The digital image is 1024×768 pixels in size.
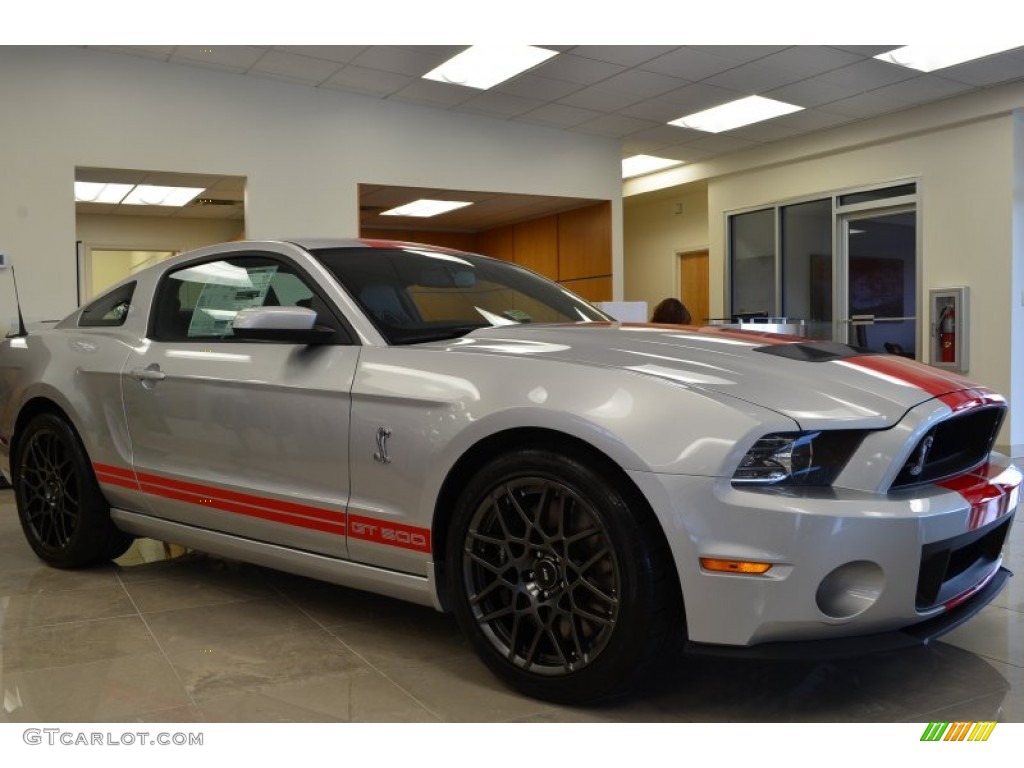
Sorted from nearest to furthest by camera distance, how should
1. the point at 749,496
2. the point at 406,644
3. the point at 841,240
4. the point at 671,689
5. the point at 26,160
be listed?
1. the point at 749,496
2. the point at 671,689
3. the point at 406,644
4. the point at 26,160
5. the point at 841,240

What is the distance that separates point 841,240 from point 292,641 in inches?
360

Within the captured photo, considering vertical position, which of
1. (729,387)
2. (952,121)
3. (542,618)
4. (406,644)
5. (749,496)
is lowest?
(406,644)

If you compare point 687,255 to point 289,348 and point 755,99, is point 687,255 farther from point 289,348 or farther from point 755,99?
point 289,348

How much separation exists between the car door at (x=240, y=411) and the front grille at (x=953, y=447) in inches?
54.5

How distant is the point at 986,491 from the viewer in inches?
81.2

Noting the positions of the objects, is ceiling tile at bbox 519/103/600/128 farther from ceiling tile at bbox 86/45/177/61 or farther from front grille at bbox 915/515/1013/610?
front grille at bbox 915/515/1013/610

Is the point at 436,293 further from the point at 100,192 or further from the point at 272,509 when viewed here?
the point at 100,192

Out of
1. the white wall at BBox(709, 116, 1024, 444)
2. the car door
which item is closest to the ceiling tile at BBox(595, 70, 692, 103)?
the white wall at BBox(709, 116, 1024, 444)

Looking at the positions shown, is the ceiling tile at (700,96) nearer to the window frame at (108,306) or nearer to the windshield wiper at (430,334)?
the window frame at (108,306)

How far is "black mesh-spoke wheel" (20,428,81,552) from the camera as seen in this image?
336 cm

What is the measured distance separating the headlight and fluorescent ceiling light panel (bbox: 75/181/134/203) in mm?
9469

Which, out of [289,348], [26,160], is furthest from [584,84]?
[289,348]

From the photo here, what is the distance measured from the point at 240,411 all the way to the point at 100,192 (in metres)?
9.21

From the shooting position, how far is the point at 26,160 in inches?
278
